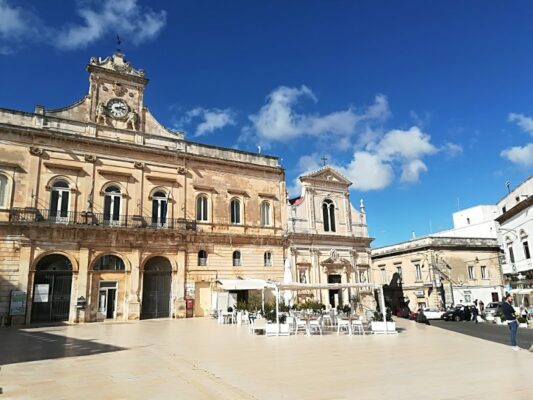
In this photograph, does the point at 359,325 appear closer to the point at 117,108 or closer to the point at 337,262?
the point at 337,262

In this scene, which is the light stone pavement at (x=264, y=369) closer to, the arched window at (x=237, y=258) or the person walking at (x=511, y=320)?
the person walking at (x=511, y=320)

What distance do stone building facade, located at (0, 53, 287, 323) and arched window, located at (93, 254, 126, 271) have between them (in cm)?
5

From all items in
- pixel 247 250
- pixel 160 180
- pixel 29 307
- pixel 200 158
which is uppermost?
pixel 200 158

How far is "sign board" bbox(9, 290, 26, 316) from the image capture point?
19766mm

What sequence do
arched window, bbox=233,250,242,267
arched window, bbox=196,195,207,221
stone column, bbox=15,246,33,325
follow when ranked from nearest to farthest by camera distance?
stone column, bbox=15,246,33,325, arched window, bbox=196,195,207,221, arched window, bbox=233,250,242,267

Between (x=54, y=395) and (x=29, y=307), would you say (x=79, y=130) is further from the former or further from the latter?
(x=54, y=395)

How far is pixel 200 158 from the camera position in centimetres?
2686

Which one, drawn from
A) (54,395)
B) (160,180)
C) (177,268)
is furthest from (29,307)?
(54,395)

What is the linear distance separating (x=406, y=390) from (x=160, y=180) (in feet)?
69.8

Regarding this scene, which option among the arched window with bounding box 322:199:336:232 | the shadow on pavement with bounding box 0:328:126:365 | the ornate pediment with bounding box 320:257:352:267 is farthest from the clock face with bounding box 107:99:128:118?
the ornate pediment with bounding box 320:257:352:267

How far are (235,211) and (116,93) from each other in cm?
1066

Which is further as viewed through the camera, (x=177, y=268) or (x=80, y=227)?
(x=177, y=268)

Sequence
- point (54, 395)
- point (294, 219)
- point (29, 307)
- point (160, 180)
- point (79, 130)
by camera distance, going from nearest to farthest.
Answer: point (54, 395)
point (29, 307)
point (79, 130)
point (160, 180)
point (294, 219)

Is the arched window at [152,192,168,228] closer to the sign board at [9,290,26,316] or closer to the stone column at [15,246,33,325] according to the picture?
the stone column at [15,246,33,325]
